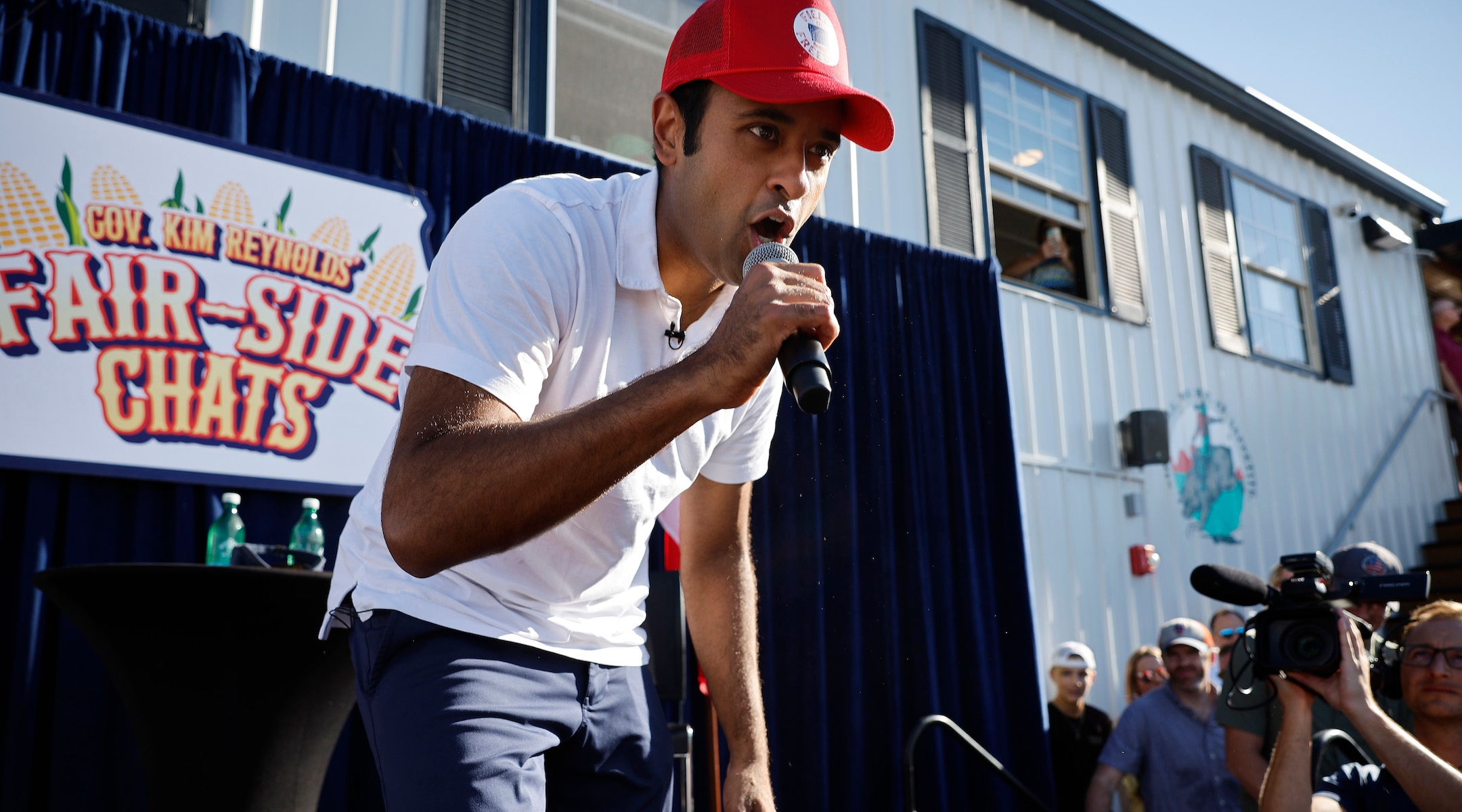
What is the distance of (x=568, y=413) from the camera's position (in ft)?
3.60

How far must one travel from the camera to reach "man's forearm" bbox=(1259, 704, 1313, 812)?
2451 mm

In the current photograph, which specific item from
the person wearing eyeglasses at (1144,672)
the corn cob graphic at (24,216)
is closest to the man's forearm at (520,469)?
the corn cob graphic at (24,216)

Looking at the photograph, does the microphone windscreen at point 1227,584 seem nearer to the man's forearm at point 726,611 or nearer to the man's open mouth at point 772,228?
the man's forearm at point 726,611

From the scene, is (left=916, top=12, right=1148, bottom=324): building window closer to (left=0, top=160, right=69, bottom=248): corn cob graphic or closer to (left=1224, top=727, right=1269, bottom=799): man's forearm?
(left=1224, top=727, right=1269, bottom=799): man's forearm

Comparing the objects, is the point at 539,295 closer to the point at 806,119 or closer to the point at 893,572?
the point at 806,119

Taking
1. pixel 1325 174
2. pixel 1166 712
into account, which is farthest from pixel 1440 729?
pixel 1325 174

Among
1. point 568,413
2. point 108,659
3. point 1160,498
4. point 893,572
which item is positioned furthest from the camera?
point 1160,498

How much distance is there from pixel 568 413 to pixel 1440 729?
8.63ft

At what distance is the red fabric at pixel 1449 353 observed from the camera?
10.6m

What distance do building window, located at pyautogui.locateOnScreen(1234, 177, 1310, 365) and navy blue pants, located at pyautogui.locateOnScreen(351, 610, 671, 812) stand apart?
8.33m

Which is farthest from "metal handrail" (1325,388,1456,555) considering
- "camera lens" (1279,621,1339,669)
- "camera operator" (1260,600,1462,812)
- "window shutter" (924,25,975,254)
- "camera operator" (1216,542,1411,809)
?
"camera lens" (1279,621,1339,669)

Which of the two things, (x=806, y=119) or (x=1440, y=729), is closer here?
(x=806, y=119)

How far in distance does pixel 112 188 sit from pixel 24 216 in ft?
0.93

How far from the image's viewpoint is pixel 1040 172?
729 centimetres
